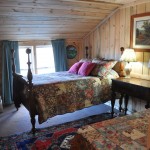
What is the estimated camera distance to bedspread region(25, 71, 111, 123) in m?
2.77

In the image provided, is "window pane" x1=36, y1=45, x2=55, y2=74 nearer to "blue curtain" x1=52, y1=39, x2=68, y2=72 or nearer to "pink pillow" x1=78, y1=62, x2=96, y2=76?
"blue curtain" x1=52, y1=39, x2=68, y2=72

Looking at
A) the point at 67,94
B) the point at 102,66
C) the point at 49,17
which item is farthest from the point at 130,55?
the point at 49,17

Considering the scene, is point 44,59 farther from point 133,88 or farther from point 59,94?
point 133,88

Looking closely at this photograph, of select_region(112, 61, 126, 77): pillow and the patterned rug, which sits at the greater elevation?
select_region(112, 61, 126, 77): pillow

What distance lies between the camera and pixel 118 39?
149 inches

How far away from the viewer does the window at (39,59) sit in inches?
177

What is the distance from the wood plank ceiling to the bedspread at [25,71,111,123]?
1.27m

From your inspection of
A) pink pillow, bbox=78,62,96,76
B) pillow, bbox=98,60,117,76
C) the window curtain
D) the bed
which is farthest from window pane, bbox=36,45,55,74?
pillow, bbox=98,60,117,76

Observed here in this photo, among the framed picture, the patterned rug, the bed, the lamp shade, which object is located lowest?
the patterned rug

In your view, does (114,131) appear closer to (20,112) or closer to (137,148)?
(137,148)

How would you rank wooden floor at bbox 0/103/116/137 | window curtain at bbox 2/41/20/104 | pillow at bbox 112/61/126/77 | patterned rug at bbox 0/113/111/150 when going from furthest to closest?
1. window curtain at bbox 2/41/20/104
2. pillow at bbox 112/61/126/77
3. wooden floor at bbox 0/103/116/137
4. patterned rug at bbox 0/113/111/150

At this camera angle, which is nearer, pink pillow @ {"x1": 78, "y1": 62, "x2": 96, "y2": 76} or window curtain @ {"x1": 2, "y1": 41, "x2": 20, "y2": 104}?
pink pillow @ {"x1": 78, "y1": 62, "x2": 96, "y2": 76}

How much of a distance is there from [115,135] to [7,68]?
3324mm

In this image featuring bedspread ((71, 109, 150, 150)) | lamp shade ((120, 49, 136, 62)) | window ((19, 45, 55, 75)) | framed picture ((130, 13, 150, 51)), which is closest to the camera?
bedspread ((71, 109, 150, 150))
